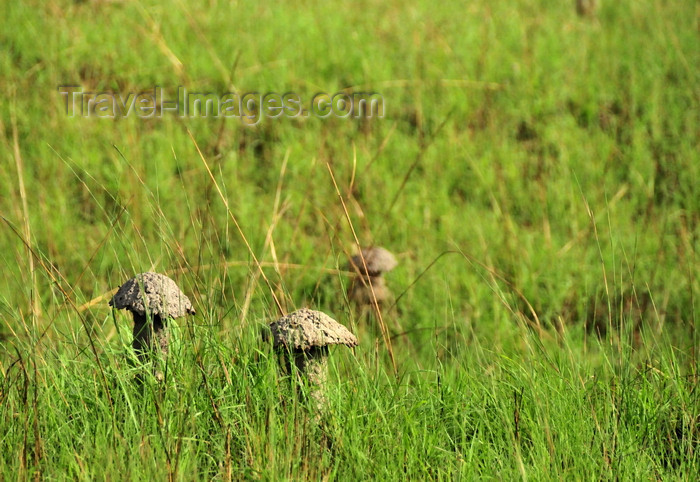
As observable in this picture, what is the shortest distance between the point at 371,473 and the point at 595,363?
2365 millimetres

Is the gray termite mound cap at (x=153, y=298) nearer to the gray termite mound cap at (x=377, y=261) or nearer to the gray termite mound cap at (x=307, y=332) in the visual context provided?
the gray termite mound cap at (x=307, y=332)

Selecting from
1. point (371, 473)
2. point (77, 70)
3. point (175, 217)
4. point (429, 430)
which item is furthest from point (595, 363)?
point (77, 70)

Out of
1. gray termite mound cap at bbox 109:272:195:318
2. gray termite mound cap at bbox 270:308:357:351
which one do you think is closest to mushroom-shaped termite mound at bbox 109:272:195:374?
gray termite mound cap at bbox 109:272:195:318

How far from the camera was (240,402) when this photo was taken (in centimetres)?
235

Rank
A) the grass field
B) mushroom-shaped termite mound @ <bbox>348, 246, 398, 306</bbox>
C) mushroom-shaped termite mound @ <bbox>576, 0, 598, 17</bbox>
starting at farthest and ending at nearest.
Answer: mushroom-shaped termite mound @ <bbox>576, 0, 598, 17</bbox>
mushroom-shaped termite mound @ <bbox>348, 246, 398, 306</bbox>
the grass field

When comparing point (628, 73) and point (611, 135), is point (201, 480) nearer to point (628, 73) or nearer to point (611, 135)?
point (611, 135)

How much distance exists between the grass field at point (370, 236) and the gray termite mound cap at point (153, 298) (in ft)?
0.32

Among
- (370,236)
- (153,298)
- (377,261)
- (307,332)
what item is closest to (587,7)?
(370,236)

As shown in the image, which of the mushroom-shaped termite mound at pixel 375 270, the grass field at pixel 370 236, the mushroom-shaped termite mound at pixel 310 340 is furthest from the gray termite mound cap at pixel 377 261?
the mushroom-shaped termite mound at pixel 310 340

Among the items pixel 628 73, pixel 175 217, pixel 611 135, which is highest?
pixel 628 73

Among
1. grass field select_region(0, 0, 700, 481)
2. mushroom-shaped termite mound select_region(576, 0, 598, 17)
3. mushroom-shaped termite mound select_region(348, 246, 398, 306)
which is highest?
mushroom-shaped termite mound select_region(576, 0, 598, 17)

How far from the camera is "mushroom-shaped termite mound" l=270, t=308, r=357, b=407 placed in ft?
7.57

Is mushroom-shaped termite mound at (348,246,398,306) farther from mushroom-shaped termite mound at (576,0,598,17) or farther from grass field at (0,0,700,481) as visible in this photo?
mushroom-shaped termite mound at (576,0,598,17)

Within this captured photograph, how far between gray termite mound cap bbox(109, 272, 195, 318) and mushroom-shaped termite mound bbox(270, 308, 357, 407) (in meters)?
0.29
